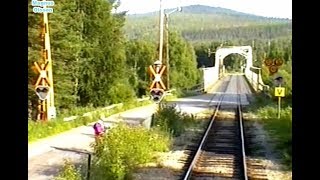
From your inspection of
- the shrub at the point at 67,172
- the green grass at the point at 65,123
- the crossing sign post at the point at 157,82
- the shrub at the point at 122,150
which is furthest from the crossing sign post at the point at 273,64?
the shrub at the point at 67,172

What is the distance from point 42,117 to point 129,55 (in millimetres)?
738

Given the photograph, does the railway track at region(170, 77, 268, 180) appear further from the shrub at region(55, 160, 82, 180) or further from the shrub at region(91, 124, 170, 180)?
the shrub at region(55, 160, 82, 180)

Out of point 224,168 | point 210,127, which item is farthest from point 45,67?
point 210,127

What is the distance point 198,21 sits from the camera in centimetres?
319

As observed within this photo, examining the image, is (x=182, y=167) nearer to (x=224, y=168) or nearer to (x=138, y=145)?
(x=224, y=168)

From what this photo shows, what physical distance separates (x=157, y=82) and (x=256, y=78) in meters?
0.67

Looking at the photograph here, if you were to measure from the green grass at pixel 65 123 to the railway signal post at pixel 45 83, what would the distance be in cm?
7
